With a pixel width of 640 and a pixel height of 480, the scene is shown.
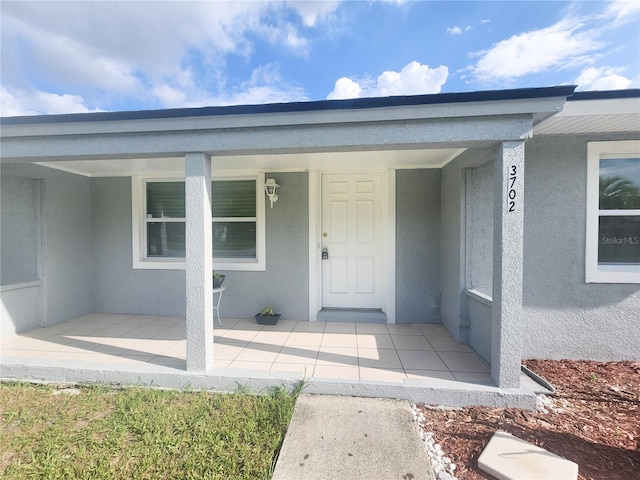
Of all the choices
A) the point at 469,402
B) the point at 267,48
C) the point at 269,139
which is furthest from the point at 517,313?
the point at 267,48

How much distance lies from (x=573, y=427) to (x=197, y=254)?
139 inches

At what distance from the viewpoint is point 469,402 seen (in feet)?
8.10

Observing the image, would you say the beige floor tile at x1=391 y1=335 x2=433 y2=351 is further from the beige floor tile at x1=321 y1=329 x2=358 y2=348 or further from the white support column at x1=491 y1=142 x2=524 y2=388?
the white support column at x1=491 y1=142 x2=524 y2=388

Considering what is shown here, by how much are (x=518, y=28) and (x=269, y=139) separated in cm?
506

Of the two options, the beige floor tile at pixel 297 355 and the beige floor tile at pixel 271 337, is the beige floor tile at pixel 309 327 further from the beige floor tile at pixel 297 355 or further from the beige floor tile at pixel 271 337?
the beige floor tile at pixel 297 355

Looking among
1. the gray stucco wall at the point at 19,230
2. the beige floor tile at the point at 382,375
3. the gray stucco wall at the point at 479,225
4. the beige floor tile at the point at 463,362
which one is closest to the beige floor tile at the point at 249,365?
the beige floor tile at the point at 382,375

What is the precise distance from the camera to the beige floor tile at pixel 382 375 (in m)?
2.67

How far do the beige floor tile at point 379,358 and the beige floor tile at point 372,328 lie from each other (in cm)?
63

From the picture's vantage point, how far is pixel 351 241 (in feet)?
15.4

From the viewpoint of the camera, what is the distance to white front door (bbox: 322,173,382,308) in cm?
464

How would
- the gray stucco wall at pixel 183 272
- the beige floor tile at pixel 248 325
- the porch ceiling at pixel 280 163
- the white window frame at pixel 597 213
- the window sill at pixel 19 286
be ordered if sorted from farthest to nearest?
the gray stucco wall at pixel 183 272, the beige floor tile at pixel 248 325, the window sill at pixel 19 286, the porch ceiling at pixel 280 163, the white window frame at pixel 597 213

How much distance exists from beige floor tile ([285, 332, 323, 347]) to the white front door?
93 cm

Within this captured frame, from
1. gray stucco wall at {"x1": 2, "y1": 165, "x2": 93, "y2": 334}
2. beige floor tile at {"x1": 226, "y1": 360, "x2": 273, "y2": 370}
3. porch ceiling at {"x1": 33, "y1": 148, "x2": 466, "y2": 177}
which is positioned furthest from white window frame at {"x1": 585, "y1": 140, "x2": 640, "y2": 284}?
gray stucco wall at {"x1": 2, "y1": 165, "x2": 93, "y2": 334}

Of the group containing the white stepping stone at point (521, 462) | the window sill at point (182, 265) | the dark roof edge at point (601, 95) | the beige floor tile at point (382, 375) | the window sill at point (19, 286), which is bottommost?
the white stepping stone at point (521, 462)
